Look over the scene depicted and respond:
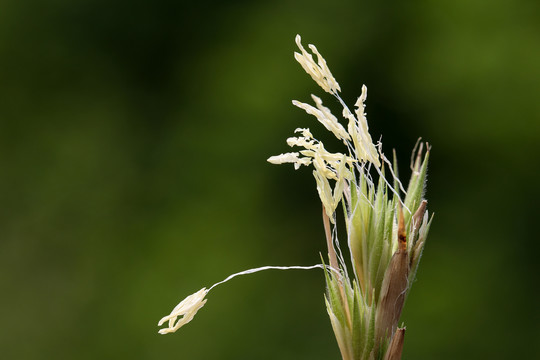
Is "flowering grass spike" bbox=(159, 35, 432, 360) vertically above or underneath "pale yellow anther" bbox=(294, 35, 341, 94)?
underneath

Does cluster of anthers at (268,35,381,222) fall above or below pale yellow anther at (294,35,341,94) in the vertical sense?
below

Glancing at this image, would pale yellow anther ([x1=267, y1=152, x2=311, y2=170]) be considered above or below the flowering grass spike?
above

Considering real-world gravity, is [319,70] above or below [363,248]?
above

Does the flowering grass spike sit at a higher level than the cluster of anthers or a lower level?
lower

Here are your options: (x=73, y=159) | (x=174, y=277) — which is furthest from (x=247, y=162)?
(x=73, y=159)

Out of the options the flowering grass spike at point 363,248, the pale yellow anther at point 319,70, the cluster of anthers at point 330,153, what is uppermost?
the pale yellow anther at point 319,70

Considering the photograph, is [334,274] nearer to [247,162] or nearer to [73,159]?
[247,162]

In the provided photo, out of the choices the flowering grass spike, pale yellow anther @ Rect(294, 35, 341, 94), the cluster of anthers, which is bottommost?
the flowering grass spike

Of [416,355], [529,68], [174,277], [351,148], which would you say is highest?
[351,148]
